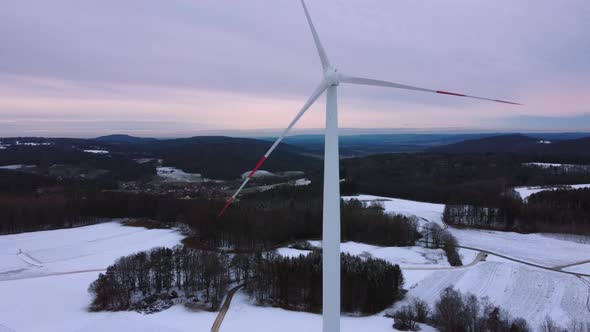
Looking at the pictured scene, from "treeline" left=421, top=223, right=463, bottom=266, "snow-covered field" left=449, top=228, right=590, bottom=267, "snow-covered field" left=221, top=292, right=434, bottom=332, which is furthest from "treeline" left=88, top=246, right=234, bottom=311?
"snow-covered field" left=449, top=228, right=590, bottom=267

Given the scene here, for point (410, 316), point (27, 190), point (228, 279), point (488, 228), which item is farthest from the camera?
point (27, 190)

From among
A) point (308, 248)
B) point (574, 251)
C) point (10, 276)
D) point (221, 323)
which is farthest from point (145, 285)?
point (574, 251)

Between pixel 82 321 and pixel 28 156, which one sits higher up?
pixel 28 156

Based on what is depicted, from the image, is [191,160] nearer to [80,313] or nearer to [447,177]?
[447,177]

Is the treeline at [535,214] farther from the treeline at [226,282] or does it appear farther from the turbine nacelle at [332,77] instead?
the turbine nacelle at [332,77]

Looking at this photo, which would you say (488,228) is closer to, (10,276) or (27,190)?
(10,276)

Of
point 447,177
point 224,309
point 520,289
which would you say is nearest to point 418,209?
point 520,289

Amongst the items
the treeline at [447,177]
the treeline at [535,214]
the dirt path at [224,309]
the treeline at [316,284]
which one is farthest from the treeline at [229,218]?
the treeline at [447,177]

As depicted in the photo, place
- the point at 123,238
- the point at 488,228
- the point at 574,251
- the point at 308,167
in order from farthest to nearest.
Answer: the point at 308,167, the point at 488,228, the point at 123,238, the point at 574,251
